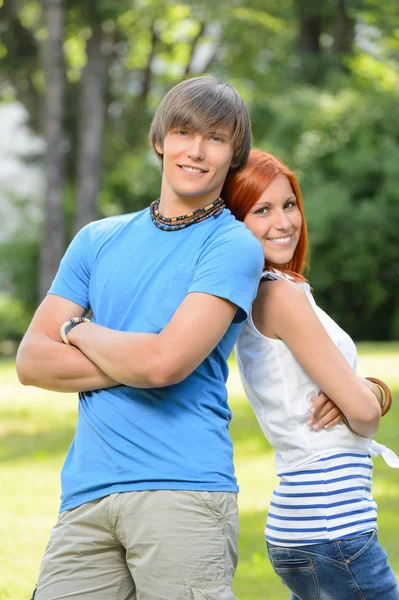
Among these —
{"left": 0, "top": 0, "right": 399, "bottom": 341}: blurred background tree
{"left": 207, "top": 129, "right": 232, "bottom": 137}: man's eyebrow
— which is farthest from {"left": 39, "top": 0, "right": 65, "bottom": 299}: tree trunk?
{"left": 207, "top": 129, "right": 232, "bottom": 137}: man's eyebrow

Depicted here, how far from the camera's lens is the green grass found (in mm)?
5621

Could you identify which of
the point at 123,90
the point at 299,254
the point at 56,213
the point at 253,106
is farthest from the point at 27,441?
the point at 123,90

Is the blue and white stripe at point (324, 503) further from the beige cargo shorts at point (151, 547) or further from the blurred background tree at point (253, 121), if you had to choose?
the blurred background tree at point (253, 121)

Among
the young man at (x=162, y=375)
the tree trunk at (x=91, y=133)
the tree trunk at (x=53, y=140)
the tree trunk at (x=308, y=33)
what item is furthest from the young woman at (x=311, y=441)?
the tree trunk at (x=308, y=33)

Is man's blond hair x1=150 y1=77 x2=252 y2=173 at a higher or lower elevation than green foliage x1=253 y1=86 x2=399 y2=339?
higher

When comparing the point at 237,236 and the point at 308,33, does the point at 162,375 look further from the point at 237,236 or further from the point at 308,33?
the point at 308,33

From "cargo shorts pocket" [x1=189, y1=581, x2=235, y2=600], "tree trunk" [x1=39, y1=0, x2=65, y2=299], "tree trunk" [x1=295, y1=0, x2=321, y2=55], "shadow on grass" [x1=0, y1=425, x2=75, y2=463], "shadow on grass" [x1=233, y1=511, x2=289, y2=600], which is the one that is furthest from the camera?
"tree trunk" [x1=295, y1=0, x2=321, y2=55]

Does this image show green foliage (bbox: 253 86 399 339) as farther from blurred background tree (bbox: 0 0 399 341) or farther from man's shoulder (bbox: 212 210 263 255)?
man's shoulder (bbox: 212 210 263 255)

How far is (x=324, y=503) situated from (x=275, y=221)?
0.85m

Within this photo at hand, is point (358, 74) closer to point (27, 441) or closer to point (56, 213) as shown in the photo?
point (56, 213)

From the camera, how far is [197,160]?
2.74 m

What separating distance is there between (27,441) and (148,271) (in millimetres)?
7684

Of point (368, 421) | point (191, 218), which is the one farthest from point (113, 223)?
point (368, 421)

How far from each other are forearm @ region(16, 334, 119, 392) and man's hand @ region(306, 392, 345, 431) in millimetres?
569
